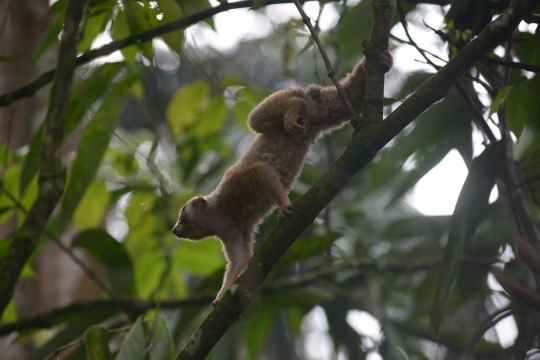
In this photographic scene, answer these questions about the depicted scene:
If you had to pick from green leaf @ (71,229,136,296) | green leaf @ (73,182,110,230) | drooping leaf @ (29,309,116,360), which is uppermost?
green leaf @ (73,182,110,230)

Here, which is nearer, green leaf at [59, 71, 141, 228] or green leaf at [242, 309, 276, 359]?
green leaf at [59, 71, 141, 228]

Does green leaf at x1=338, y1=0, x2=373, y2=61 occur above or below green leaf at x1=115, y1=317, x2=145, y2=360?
above

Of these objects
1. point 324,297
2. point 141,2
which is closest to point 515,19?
point 141,2

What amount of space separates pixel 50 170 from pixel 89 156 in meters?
0.86

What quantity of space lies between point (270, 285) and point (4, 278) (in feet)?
7.75

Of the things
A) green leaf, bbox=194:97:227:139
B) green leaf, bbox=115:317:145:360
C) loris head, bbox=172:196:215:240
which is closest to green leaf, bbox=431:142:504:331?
loris head, bbox=172:196:215:240

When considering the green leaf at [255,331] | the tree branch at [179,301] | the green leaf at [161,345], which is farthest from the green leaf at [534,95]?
the green leaf at [255,331]

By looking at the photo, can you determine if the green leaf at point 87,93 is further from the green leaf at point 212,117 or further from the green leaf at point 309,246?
the green leaf at point 309,246

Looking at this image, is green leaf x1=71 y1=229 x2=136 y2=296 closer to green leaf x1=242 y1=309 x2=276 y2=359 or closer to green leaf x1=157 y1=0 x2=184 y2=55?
green leaf x1=242 y1=309 x2=276 y2=359

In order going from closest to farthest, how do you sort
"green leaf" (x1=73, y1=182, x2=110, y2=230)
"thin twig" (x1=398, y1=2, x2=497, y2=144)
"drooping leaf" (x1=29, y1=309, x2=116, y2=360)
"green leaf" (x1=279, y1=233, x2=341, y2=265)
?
"thin twig" (x1=398, y1=2, x2=497, y2=144) < "drooping leaf" (x1=29, y1=309, x2=116, y2=360) < "green leaf" (x1=279, y1=233, x2=341, y2=265) < "green leaf" (x1=73, y1=182, x2=110, y2=230)

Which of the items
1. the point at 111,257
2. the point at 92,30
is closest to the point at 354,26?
the point at 92,30

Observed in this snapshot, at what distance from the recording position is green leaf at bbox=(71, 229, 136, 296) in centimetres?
343

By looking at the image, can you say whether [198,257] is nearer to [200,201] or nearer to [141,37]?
[200,201]

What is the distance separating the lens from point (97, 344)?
2.16 m
